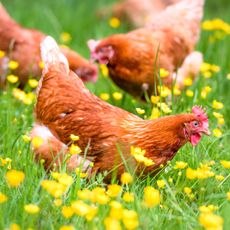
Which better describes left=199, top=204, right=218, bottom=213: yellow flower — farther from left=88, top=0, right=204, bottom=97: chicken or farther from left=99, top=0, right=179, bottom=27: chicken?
left=99, top=0, right=179, bottom=27: chicken

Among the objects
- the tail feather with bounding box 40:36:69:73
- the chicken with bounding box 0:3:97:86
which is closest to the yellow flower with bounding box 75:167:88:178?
the tail feather with bounding box 40:36:69:73

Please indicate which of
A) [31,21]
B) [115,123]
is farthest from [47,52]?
[31,21]

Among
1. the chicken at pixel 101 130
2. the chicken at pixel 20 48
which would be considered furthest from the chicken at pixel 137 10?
the chicken at pixel 101 130

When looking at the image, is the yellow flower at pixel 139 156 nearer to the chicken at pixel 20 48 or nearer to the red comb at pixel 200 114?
the red comb at pixel 200 114

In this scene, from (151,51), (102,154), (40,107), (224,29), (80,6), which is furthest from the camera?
(80,6)

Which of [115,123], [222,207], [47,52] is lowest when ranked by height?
[222,207]

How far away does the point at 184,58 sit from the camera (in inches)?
234

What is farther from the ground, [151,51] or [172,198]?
[151,51]

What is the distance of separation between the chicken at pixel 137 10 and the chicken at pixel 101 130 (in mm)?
4727

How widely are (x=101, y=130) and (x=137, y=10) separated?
5.29 m

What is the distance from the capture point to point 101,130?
3949 mm

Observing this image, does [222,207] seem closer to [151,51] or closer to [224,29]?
[151,51]

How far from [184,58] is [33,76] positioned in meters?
1.34

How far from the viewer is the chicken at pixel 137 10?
886 centimetres
